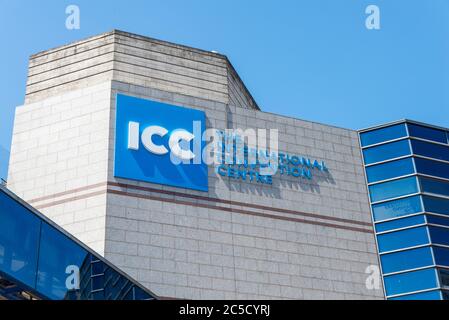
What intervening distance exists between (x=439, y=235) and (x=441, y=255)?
39.0 inches

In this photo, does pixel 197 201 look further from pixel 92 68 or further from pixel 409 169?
pixel 409 169

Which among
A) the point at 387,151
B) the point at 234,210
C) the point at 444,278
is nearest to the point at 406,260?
the point at 444,278

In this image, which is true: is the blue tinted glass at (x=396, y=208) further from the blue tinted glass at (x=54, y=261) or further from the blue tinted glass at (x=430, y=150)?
the blue tinted glass at (x=54, y=261)

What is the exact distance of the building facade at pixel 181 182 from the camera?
27516mm

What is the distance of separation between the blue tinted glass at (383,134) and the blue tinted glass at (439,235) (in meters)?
5.03

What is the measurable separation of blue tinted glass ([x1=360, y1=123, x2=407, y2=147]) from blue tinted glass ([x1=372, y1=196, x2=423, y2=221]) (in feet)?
11.0

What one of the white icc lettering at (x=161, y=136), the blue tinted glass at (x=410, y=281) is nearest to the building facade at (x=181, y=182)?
the white icc lettering at (x=161, y=136)

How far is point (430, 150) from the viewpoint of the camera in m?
33.7

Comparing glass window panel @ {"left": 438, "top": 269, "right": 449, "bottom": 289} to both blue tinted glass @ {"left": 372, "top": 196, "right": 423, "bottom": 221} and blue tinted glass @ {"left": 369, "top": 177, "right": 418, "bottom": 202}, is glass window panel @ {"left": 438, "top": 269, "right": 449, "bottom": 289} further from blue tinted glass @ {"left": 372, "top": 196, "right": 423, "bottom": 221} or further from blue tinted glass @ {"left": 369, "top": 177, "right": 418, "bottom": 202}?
blue tinted glass @ {"left": 369, "top": 177, "right": 418, "bottom": 202}

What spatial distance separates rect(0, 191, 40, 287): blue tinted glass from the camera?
12852 millimetres

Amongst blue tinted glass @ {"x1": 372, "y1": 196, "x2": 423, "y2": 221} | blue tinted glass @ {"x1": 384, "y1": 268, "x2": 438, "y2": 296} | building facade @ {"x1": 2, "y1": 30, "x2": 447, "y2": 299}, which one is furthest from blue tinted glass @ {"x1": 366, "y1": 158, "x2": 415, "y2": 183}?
blue tinted glass @ {"x1": 384, "y1": 268, "x2": 438, "y2": 296}

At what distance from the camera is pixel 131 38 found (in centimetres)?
3231

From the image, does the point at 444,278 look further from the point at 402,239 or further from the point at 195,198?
the point at 195,198
